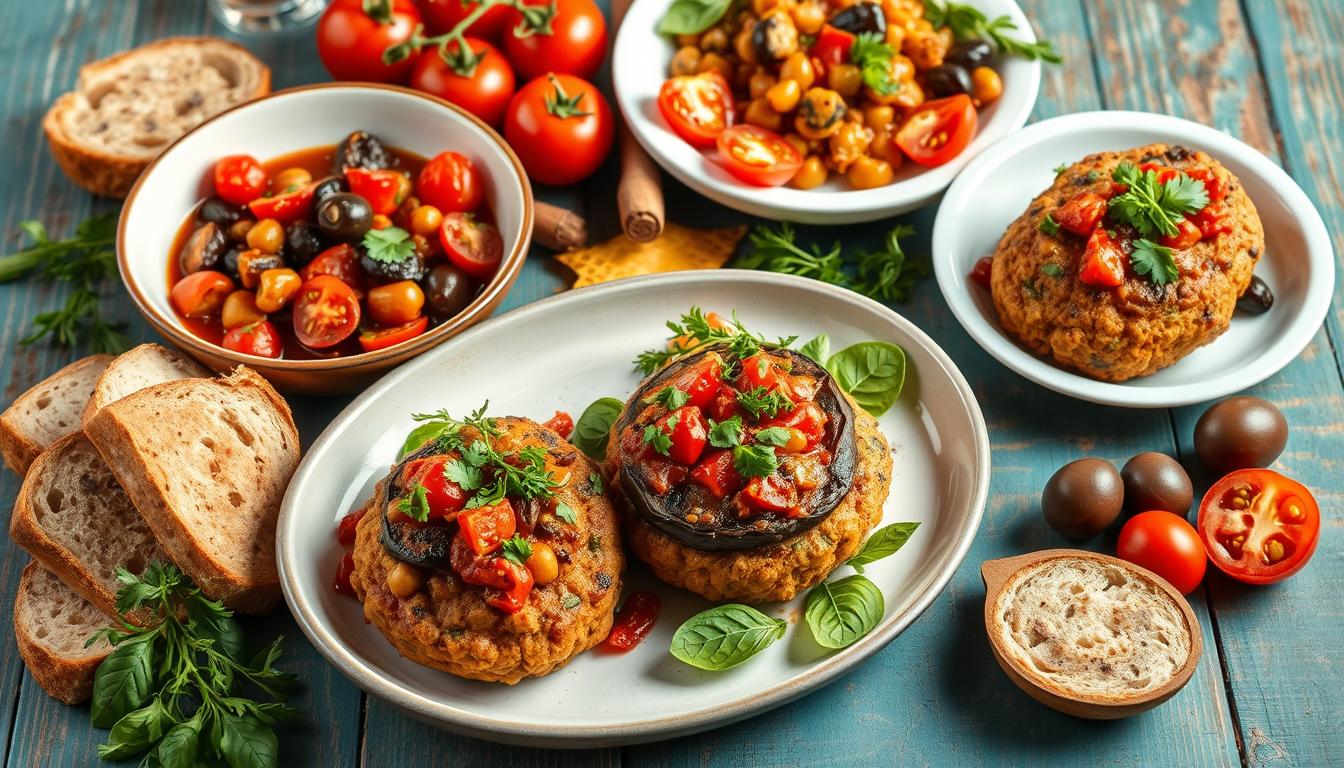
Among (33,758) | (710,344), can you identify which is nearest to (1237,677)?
(710,344)

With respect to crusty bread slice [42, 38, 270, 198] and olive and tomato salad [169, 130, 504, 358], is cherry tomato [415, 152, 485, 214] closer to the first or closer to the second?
olive and tomato salad [169, 130, 504, 358]

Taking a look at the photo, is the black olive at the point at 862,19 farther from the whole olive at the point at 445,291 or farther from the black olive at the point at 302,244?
the black olive at the point at 302,244

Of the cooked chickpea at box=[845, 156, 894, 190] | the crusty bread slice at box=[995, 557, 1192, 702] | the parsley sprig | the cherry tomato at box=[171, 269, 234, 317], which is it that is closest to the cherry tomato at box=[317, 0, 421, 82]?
the cherry tomato at box=[171, 269, 234, 317]

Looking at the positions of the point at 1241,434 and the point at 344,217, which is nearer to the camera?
the point at 1241,434

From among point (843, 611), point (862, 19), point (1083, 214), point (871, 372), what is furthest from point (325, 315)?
point (1083, 214)

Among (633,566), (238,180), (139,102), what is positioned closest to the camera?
(633,566)

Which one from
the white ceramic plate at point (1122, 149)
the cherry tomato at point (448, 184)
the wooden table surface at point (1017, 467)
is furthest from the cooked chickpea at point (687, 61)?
the white ceramic plate at point (1122, 149)

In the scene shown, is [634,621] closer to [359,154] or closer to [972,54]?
[359,154]

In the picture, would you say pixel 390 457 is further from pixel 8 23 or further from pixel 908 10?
pixel 8 23
